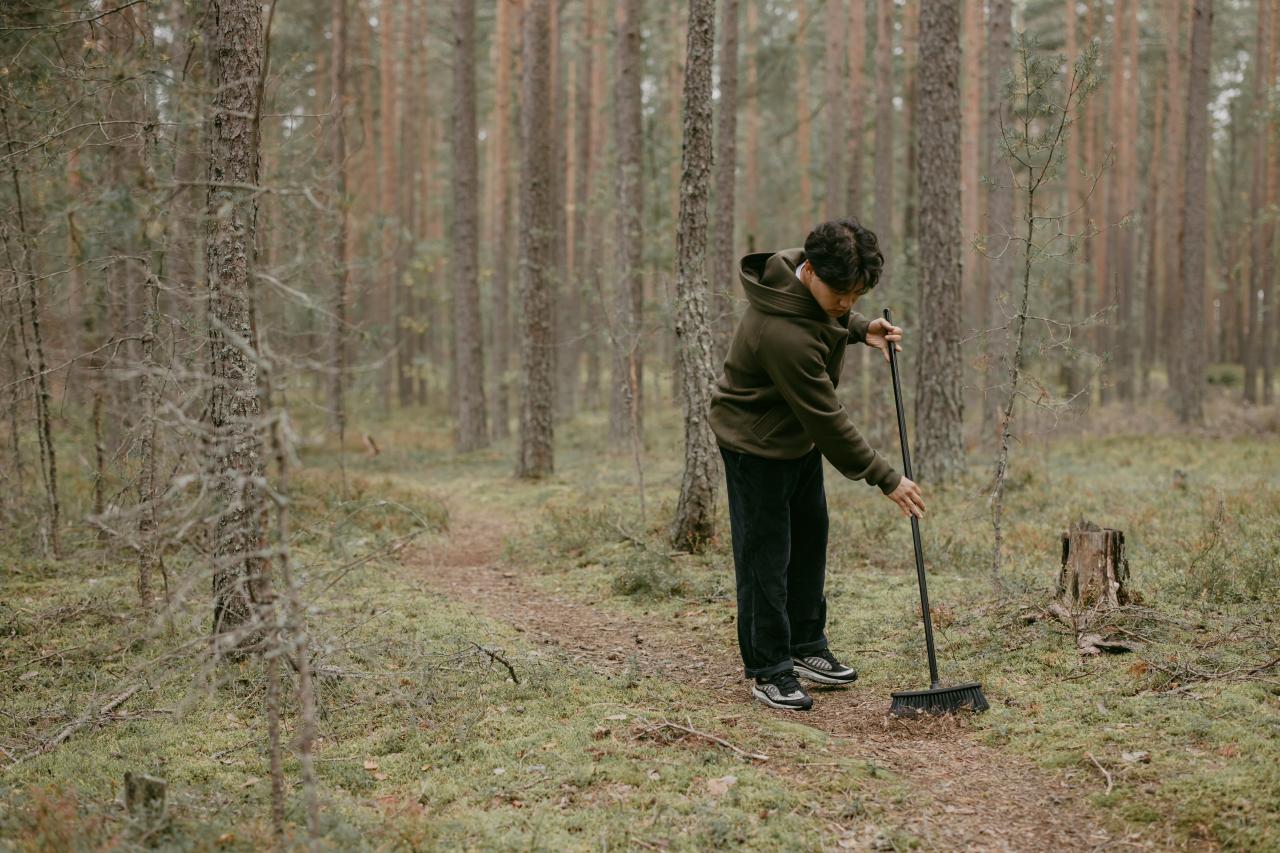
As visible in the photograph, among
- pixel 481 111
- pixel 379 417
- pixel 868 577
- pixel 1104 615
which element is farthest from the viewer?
pixel 481 111

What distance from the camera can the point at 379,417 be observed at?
25.1 meters

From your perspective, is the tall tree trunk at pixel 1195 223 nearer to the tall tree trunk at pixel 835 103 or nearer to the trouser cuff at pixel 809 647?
the tall tree trunk at pixel 835 103

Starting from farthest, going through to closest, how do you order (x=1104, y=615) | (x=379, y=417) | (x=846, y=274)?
(x=379, y=417), (x=1104, y=615), (x=846, y=274)

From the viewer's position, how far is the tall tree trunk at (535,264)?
1356 centimetres

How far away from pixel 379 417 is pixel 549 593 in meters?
18.4

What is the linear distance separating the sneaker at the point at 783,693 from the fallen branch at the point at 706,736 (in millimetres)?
697

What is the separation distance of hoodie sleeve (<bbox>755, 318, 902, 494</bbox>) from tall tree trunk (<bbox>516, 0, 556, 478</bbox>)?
9.00m

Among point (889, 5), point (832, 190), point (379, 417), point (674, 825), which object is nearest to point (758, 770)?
point (674, 825)

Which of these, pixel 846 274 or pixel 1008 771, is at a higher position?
pixel 846 274

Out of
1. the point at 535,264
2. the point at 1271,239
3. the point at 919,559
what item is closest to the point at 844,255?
the point at 919,559

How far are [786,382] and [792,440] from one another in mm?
388

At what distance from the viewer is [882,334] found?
5309mm

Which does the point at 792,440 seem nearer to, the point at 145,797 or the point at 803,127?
the point at 145,797

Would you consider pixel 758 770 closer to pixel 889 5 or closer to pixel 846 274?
pixel 846 274
